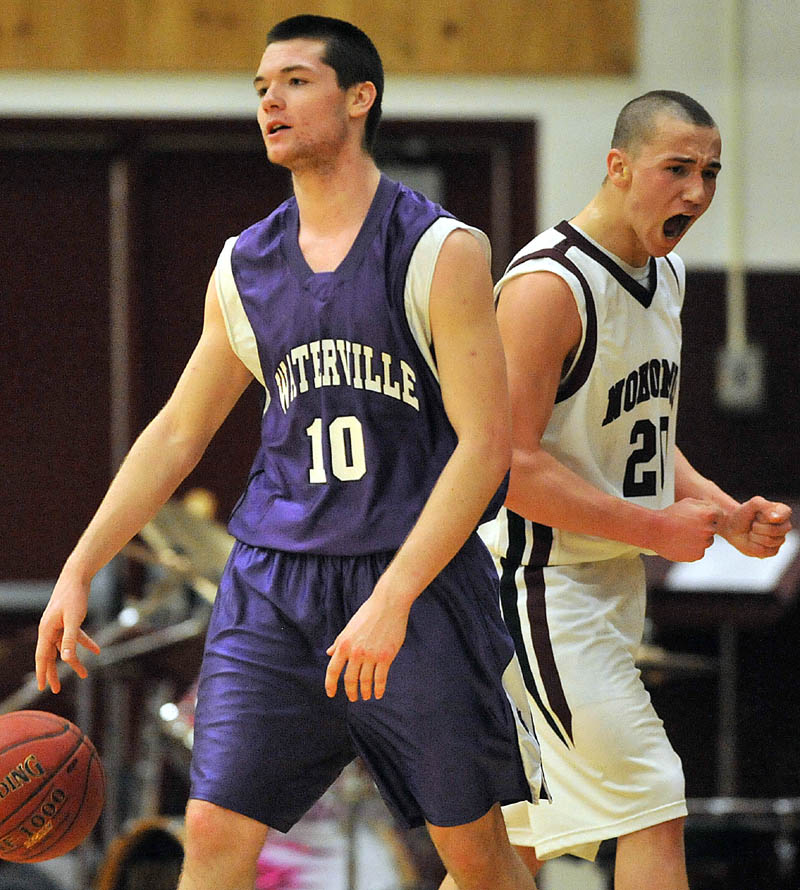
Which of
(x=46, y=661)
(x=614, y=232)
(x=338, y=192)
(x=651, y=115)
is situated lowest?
(x=46, y=661)

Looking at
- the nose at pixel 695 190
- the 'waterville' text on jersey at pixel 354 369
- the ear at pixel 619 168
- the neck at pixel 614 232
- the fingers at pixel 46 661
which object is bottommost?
the fingers at pixel 46 661

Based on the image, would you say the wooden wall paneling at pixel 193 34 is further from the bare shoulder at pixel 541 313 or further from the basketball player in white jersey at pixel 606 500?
the bare shoulder at pixel 541 313

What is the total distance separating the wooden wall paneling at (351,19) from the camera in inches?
258

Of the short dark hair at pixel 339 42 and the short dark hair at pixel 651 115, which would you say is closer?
the short dark hair at pixel 339 42

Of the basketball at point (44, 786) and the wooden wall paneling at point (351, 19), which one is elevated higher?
the wooden wall paneling at point (351, 19)

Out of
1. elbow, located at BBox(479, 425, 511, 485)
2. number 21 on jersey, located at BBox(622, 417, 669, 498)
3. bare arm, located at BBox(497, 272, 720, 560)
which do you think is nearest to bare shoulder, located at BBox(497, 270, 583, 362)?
bare arm, located at BBox(497, 272, 720, 560)

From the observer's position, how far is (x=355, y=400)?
2.57 metres

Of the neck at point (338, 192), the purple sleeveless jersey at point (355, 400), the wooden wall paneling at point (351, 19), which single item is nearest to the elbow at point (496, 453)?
the purple sleeveless jersey at point (355, 400)

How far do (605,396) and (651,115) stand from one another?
0.62 metres

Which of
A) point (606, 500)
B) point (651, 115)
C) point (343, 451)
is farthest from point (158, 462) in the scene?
point (651, 115)

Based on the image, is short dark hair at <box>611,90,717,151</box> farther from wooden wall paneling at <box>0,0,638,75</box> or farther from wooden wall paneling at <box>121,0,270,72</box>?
wooden wall paneling at <box>121,0,270,72</box>

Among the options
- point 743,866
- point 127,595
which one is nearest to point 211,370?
point 743,866

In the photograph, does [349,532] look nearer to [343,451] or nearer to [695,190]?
[343,451]

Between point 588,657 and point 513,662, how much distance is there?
32 cm
